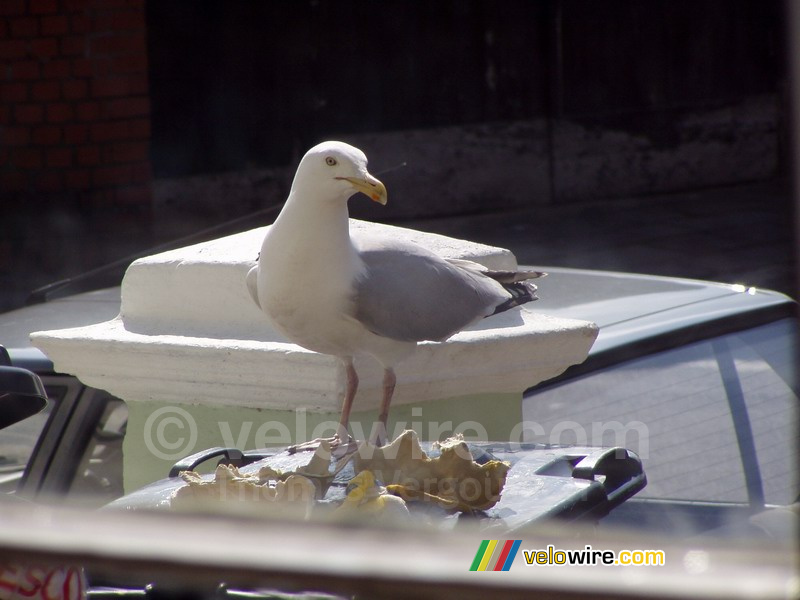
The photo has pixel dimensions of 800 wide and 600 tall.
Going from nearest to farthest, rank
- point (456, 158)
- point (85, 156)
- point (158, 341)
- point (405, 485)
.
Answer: point (405, 485), point (158, 341), point (85, 156), point (456, 158)

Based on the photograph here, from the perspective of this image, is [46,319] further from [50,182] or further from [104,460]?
[50,182]

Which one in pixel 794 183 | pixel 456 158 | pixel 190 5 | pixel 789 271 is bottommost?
pixel 789 271

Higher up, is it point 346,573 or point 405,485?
point 346,573

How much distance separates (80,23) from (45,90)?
0.55 meters

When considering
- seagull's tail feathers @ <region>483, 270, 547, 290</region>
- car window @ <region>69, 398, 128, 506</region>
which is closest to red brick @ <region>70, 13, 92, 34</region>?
car window @ <region>69, 398, 128, 506</region>


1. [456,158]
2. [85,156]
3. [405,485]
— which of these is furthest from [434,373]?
[456,158]

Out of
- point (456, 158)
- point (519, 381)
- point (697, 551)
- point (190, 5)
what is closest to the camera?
point (697, 551)

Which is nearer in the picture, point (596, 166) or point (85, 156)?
point (85, 156)

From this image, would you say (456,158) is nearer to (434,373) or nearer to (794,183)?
(434,373)

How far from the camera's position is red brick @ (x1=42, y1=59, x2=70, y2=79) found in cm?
794

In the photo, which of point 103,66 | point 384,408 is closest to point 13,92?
point 103,66

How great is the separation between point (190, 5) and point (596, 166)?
4.29 meters

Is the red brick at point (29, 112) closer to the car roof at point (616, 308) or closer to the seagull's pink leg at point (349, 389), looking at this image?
the car roof at point (616, 308)

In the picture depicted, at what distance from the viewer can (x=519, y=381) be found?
2674 mm
